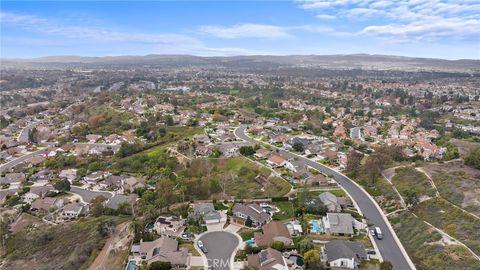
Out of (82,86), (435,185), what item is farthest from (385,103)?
(82,86)

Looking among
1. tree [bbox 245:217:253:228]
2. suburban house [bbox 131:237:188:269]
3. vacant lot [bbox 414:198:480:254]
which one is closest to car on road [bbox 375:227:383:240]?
vacant lot [bbox 414:198:480:254]

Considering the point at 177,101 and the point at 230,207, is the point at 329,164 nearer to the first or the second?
the point at 230,207

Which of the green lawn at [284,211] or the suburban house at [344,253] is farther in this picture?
the green lawn at [284,211]

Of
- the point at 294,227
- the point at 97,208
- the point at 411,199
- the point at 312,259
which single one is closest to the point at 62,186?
the point at 97,208

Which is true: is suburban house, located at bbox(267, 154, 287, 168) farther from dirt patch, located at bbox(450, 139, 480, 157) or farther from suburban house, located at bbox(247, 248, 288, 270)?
dirt patch, located at bbox(450, 139, 480, 157)

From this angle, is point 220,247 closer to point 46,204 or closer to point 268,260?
point 268,260

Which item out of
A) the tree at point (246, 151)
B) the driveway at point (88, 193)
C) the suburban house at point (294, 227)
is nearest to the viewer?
the suburban house at point (294, 227)

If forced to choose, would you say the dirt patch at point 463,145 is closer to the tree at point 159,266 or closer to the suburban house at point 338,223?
the suburban house at point 338,223

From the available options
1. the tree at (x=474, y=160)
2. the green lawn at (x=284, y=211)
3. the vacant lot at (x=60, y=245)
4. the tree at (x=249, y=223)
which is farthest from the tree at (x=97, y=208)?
the tree at (x=474, y=160)
